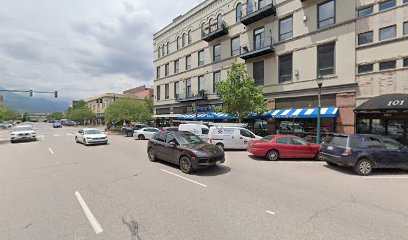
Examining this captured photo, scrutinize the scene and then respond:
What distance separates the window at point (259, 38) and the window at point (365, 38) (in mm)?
8270

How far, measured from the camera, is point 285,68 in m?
20.0

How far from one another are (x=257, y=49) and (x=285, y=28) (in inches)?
121

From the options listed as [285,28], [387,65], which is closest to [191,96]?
[285,28]

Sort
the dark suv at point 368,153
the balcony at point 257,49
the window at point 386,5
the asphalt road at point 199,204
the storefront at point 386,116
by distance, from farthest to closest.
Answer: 1. the balcony at point 257,49
2. the window at point 386,5
3. the storefront at point 386,116
4. the dark suv at point 368,153
5. the asphalt road at point 199,204

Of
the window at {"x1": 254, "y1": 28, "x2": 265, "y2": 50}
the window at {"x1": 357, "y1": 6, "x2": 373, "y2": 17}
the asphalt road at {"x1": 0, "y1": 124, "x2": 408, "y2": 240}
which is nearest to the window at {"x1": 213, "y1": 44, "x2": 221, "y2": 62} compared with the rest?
the window at {"x1": 254, "y1": 28, "x2": 265, "y2": 50}

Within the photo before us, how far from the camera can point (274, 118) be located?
776 inches

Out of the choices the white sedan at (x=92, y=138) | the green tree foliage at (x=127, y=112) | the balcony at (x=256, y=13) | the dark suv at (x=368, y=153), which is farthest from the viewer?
the green tree foliage at (x=127, y=112)

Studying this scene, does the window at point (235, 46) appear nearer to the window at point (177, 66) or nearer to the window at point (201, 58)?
the window at point (201, 58)

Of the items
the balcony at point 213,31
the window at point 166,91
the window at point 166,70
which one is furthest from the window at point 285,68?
the window at point 166,70

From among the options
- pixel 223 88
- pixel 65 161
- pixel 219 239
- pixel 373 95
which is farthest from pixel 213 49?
pixel 219 239

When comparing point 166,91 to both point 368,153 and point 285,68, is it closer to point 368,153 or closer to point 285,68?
point 285,68

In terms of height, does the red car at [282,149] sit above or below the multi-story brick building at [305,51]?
below

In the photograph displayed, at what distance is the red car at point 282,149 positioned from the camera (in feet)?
37.4

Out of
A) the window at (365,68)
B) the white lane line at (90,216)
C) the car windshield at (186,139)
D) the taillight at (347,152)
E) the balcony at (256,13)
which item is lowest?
the white lane line at (90,216)
